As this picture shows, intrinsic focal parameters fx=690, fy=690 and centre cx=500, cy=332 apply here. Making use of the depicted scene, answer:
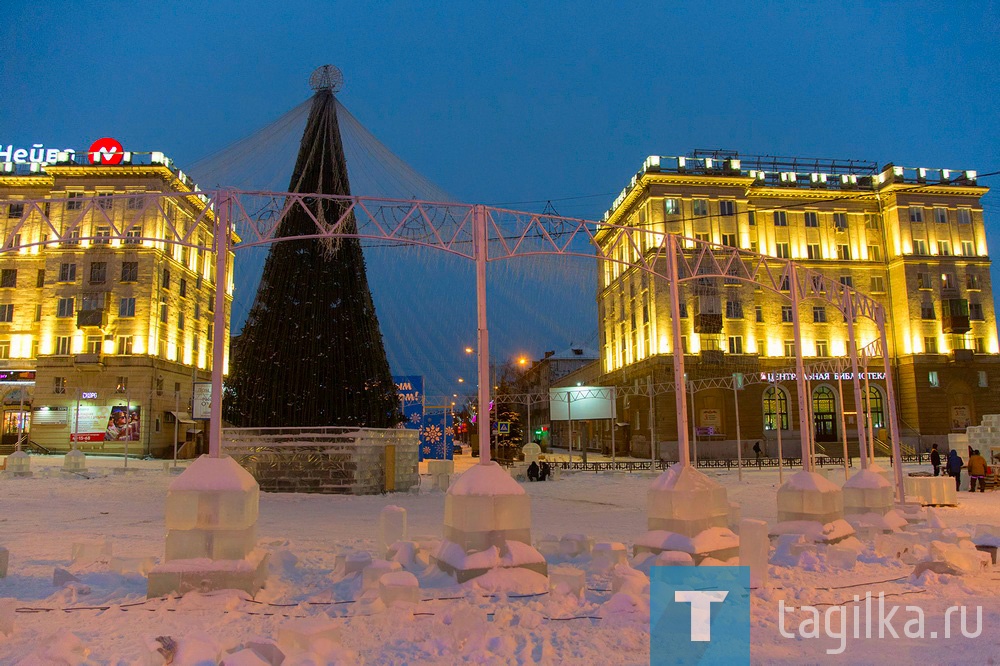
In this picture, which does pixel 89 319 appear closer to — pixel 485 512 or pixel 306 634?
pixel 485 512

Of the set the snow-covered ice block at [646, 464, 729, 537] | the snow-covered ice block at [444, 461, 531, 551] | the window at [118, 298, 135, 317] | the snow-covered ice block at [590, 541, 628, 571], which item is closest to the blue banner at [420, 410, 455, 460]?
the window at [118, 298, 135, 317]

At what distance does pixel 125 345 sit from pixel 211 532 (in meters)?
43.1

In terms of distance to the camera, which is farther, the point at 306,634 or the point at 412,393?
the point at 412,393

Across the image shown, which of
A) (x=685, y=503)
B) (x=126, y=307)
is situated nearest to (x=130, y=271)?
(x=126, y=307)

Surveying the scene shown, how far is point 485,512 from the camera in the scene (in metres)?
8.65

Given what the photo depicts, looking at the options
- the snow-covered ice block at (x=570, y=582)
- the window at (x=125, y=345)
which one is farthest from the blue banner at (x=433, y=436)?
the snow-covered ice block at (x=570, y=582)

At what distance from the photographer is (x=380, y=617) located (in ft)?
21.9

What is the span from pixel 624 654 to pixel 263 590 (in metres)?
4.35

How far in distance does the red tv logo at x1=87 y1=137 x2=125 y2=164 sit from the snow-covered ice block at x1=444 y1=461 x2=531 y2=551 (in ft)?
149

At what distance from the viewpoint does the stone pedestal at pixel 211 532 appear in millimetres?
7664

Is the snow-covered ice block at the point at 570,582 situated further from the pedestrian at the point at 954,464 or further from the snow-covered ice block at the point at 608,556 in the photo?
the pedestrian at the point at 954,464

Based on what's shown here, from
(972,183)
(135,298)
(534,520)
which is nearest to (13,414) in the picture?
(135,298)

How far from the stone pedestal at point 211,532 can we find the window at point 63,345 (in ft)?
147

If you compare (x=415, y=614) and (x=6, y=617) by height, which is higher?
(x=6, y=617)
